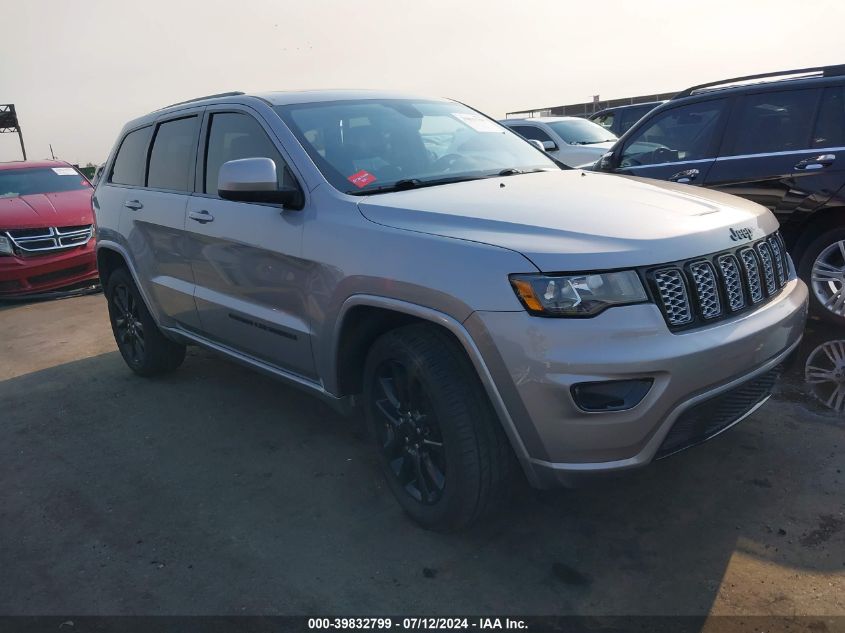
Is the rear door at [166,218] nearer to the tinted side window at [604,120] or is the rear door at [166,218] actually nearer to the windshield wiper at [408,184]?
A: the windshield wiper at [408,184]

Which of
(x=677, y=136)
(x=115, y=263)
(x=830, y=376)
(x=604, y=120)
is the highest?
(x=677, y=136)

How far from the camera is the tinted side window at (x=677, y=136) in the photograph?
5.27m

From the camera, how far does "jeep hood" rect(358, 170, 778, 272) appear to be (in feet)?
8.03

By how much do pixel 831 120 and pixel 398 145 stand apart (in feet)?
9.76

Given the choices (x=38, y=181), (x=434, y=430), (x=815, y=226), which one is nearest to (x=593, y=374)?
(x=434, y=430)

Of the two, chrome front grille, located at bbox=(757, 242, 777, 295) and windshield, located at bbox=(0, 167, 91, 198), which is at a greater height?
chrome front grille, located at bbox=(757, 242, 777, 295)

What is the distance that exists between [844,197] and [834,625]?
9.87ft

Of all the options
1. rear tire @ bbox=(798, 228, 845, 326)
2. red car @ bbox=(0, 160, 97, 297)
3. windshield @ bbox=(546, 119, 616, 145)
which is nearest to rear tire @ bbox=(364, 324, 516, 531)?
rear tire @ bbox=(798, 228, 845, 326)

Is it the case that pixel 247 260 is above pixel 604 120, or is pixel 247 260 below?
above

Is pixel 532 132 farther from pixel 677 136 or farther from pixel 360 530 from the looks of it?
pixel 360 530

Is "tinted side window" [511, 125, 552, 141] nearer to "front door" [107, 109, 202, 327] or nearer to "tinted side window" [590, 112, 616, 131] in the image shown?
"tinted side window" [590, 112, 616, 131]

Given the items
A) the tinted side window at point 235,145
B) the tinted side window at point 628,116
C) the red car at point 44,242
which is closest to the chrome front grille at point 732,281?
the tinted side window at point 235,145

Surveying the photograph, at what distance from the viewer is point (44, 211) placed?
8.67 m

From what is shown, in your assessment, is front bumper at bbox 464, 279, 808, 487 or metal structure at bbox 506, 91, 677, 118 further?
metal structure at bbox 506, 91, 677, 118
